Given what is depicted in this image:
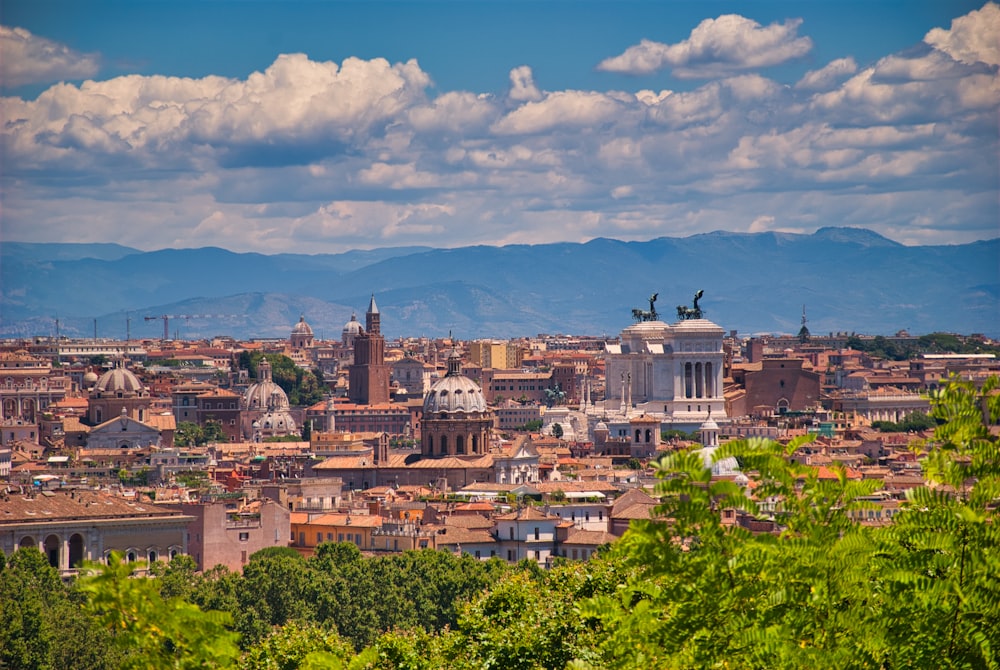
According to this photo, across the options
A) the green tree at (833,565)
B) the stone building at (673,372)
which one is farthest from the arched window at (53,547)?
the stone building at (673,372)

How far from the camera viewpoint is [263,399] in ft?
467

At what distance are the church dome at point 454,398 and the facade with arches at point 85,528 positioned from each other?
118 ft

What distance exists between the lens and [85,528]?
60469mm

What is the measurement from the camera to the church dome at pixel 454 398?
9988 cm

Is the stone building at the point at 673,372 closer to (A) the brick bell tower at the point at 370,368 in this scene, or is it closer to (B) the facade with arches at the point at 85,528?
(A) the brick bell tower at the point at 370,368

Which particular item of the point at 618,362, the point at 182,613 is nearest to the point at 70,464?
the point at 618,362

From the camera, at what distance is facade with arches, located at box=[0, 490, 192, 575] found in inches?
2339

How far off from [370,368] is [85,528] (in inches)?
3562

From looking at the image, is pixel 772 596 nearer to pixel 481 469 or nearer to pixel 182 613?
pixel 182 613

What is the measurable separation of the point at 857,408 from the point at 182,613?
125 meters

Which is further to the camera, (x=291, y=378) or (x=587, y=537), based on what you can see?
(x=291, y=378)


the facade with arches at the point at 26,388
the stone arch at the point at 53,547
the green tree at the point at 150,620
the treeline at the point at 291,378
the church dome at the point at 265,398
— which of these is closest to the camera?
the green tree at the point at 150,620

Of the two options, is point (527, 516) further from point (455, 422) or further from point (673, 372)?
point (673, 372)

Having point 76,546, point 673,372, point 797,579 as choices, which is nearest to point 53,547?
point 76,546
